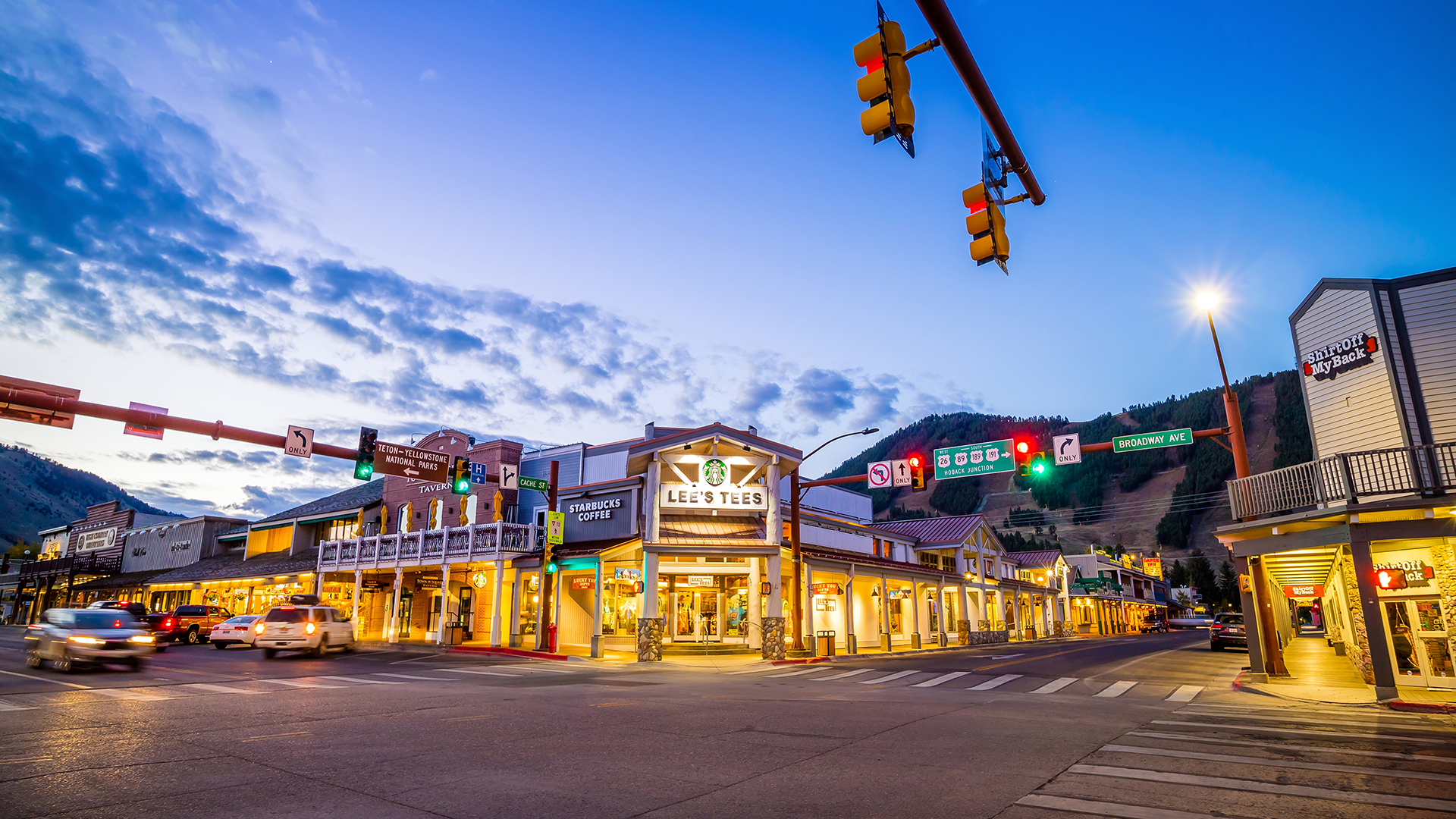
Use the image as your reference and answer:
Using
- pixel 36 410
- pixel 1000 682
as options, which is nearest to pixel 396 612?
pixel 36 410

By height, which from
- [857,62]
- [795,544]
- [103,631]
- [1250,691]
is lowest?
[1250,691]

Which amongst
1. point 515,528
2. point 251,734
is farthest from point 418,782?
point 515,528

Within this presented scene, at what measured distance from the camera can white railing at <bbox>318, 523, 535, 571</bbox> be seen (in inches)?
1405

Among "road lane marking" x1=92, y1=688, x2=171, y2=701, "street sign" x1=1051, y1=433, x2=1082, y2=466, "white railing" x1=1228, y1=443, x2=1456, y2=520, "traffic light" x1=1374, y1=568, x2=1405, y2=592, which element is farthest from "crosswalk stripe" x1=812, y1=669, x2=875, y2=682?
"road lane marking" x1=92, y1=688, x2=171, y2=701

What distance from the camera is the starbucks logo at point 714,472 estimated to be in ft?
105

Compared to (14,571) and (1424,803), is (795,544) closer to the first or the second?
(1424,803)

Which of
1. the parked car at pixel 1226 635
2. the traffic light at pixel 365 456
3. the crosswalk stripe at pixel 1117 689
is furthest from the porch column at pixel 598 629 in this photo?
the parked car at pixel 1226 635

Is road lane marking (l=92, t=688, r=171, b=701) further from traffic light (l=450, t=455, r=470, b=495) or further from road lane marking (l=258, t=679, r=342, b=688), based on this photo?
traffic light (l=450, t=455, r=470, b=495)

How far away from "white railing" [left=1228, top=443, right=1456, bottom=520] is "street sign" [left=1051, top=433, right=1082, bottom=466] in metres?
3.85

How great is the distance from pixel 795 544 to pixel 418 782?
2234 centimetres

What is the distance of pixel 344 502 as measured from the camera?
49.5 metres

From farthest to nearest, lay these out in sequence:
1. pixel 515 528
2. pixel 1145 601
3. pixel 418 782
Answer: pixel 1145 601 < pixel 515 528 < pixel 418 782

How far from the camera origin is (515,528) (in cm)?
3619

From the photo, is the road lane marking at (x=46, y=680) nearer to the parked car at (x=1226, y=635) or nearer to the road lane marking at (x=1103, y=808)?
the road lane marking at (x=1103, y=808)
